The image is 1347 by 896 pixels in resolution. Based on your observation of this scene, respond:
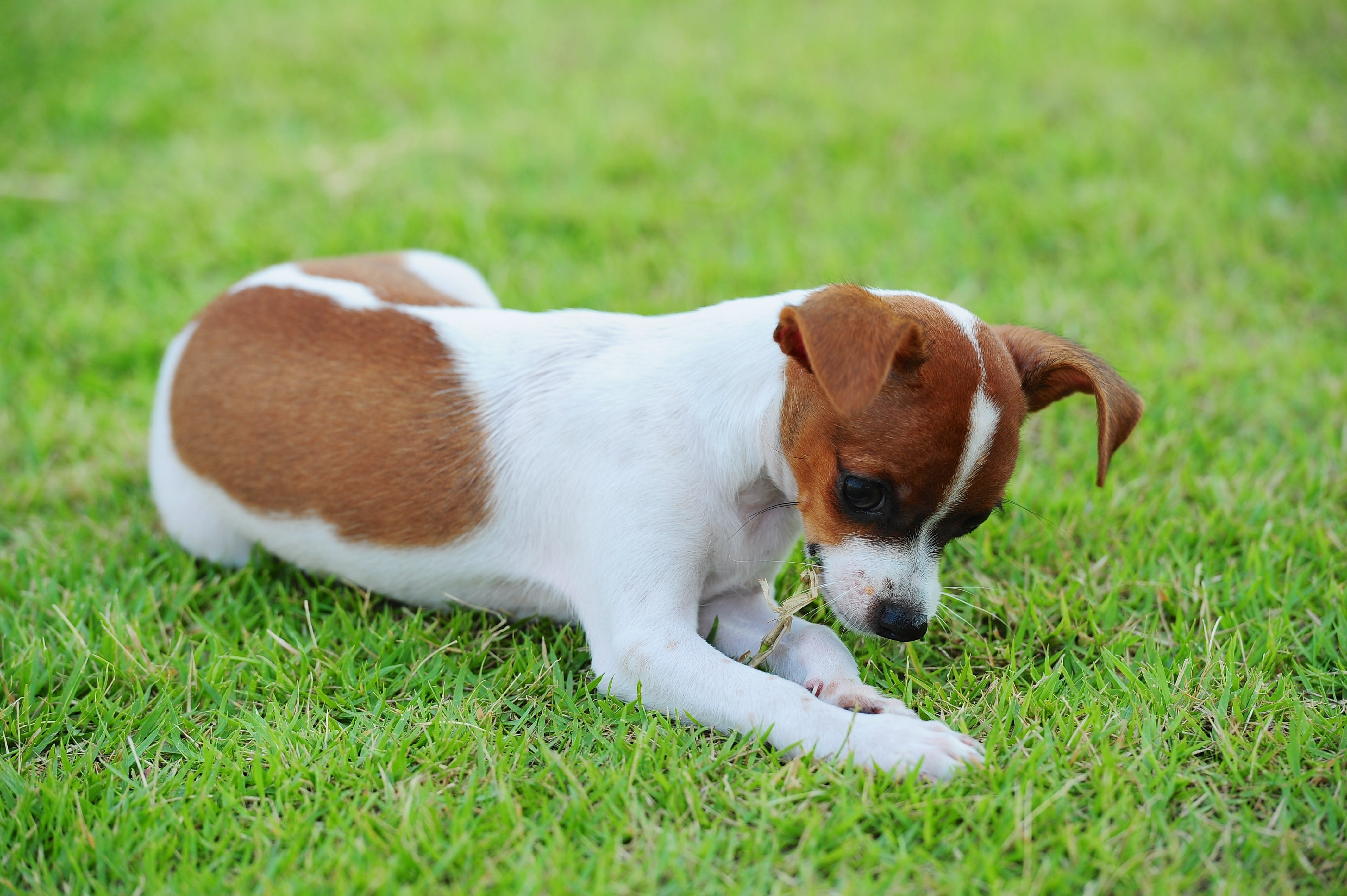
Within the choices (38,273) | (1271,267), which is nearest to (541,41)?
(38,273)

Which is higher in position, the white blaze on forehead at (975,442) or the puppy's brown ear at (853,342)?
the puppy's brown ear at (853,342)

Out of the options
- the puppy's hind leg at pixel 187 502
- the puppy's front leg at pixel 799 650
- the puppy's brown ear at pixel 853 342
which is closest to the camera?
the puppy's brown ear at pixel 853 342

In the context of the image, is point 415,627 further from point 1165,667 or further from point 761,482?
point 1165,667

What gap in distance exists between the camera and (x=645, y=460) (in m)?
3.13

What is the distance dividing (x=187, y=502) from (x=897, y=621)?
2.44 meters

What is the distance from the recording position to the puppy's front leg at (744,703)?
8.87 feet

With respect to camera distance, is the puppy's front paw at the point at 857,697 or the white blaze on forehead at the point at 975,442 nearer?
the white blaze on forehead at the point at 975,442

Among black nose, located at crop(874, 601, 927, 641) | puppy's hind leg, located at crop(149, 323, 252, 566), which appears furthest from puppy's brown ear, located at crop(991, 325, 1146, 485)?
puppy's hind leg, located at crop(149, 323, 252, 566)

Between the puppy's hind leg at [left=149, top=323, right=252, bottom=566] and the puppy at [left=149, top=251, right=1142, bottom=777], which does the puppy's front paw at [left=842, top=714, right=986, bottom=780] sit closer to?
the puppy at [left=149, top=251, right=1142, bottom=777]

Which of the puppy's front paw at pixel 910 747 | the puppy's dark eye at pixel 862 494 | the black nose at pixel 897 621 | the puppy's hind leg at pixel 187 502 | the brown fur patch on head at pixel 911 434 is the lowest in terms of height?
the puppy's hind leg at pixel 187 502

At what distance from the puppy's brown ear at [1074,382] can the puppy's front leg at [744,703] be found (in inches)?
35.3

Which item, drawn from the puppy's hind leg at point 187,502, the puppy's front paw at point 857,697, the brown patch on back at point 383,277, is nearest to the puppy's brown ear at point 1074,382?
the puppy's front paw at point 857,697

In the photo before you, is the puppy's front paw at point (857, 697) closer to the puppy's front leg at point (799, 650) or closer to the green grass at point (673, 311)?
the puppy's front leg at point (799, 650)

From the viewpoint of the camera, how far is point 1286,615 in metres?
3.37
